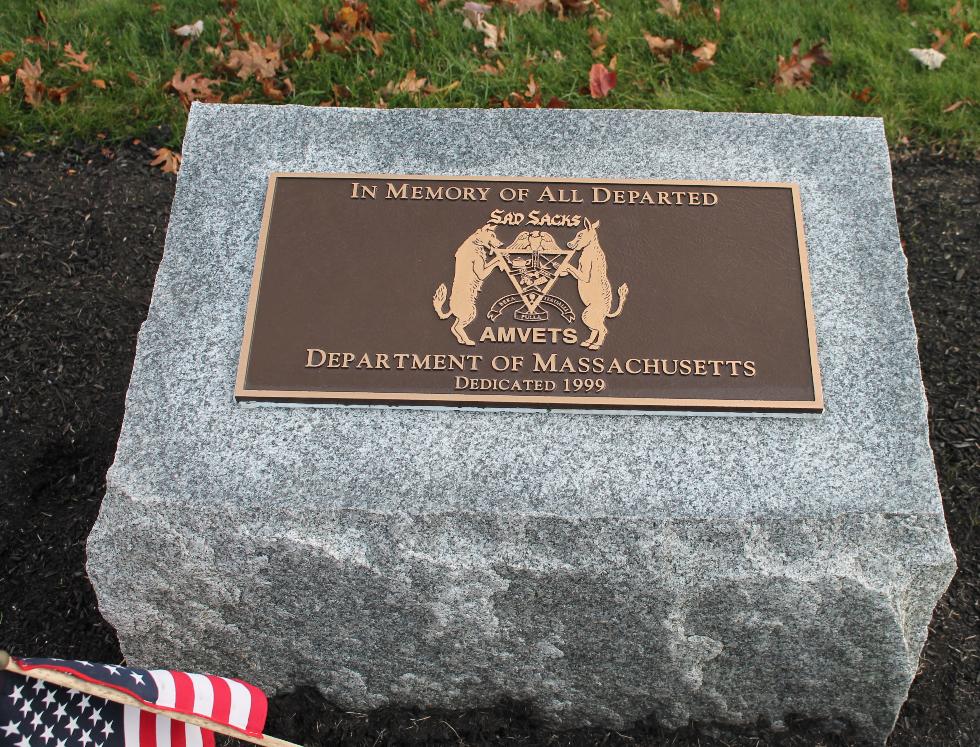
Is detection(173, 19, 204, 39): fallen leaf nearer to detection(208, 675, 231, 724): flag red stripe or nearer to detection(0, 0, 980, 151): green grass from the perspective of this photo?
detection(0, 0, 980, 151): green grass

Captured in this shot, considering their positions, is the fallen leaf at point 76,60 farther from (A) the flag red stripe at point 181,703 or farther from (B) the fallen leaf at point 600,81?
(A) the flag red stripe at point 181,703

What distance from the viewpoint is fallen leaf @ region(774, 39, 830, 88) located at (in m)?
5.04

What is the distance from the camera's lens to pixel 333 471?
2906 millimetres

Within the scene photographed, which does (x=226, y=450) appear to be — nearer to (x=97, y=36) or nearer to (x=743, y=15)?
(x=97, y=36)

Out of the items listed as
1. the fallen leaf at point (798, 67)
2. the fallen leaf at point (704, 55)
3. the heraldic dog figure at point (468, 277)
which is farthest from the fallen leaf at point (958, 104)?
the heraldic dog figure at point (468, 277)

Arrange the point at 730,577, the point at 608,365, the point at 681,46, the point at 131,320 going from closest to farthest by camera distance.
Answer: the point at 730,577 → the point at 608,365 → the point at 131,320 → the point at 681,46

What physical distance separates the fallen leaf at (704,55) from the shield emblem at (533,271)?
240cm

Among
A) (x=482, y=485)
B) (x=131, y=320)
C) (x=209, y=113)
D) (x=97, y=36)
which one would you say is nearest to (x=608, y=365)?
(x=482, y=485)

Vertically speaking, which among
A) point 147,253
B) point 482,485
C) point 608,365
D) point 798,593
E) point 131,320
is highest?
point 147,253

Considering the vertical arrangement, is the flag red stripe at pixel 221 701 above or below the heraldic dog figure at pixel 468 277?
below

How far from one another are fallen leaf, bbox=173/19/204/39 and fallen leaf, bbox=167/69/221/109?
310 mm

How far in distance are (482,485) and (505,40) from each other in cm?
325

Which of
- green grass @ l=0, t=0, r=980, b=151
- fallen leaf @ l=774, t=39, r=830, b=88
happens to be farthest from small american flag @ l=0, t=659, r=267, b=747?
fallen leaf @ l=774, t=39, r=830, b=88

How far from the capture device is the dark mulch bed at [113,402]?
3.26m
